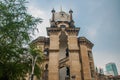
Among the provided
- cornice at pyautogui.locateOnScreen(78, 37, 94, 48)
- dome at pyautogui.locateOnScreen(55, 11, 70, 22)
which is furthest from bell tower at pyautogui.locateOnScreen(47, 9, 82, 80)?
cornice at pyautogui.locateOnScreen(78, 37, 94, 48)

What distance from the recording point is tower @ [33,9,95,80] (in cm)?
3525

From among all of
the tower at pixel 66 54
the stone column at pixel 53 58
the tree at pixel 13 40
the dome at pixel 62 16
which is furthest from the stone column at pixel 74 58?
the tree at pixel 13 40

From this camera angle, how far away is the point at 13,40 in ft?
56.2

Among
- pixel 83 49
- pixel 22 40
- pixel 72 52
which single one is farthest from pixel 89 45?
pixel 22 40

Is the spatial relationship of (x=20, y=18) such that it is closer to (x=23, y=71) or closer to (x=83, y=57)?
(x=23, y=71)

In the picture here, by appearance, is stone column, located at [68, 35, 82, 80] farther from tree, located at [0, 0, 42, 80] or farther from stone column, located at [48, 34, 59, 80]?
tree, located at [0, 0, 42, 80]

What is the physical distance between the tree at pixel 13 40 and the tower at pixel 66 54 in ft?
55.2

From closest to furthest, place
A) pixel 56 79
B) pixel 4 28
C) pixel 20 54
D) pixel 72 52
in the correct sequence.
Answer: pixel 4 28
pixel 20 54
pixel 56 79
pixel 72 52

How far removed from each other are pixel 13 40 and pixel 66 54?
25.4m

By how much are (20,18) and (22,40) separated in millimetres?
2643

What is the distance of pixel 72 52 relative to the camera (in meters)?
37.4

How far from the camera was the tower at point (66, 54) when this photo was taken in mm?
35250

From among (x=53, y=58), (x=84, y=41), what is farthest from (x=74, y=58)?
(x=84, y=41)

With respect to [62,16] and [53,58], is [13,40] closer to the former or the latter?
[53,58]
